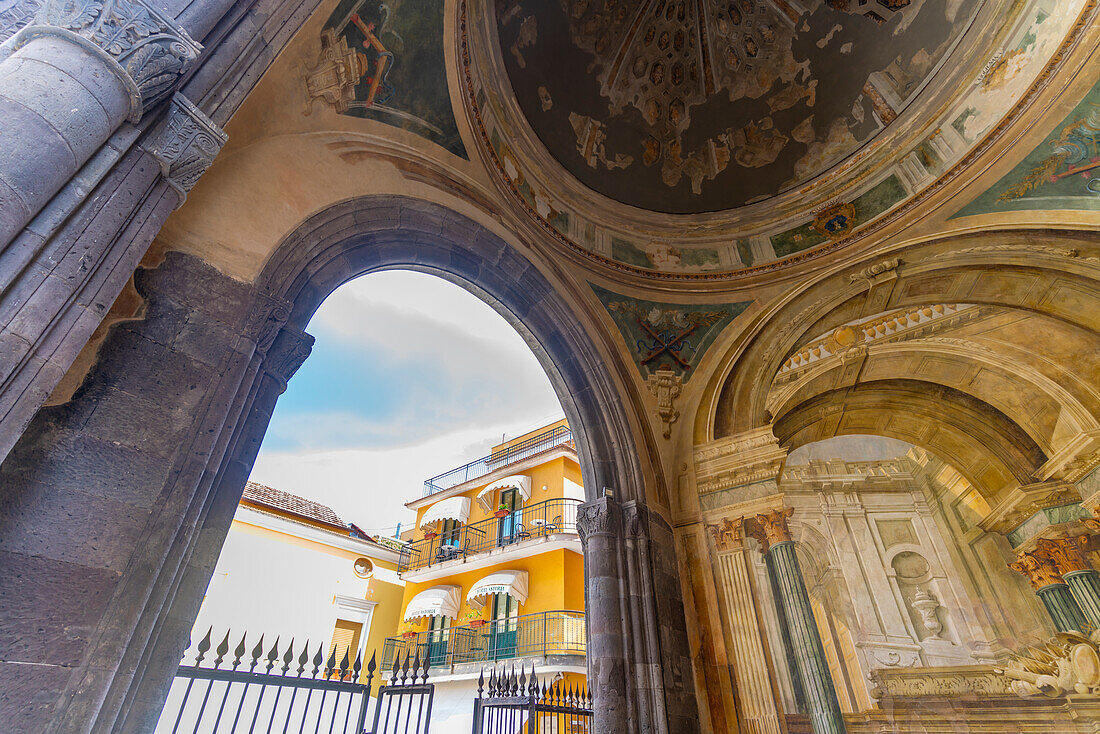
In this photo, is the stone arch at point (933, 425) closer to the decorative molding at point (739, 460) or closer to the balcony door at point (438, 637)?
the decorative molding at point (739, 460)

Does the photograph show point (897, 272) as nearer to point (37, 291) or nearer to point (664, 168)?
point (664, 168)

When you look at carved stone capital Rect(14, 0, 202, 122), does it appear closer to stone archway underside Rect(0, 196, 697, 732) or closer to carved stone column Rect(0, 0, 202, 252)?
carved stone column Rect(0, 0, 202, 252)

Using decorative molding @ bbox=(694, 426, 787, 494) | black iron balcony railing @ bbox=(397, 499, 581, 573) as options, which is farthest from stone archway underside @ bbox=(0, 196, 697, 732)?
black iron balcony railing @ bbox=(397, 499, 581, 573)

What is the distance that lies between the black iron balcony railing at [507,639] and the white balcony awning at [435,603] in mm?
437

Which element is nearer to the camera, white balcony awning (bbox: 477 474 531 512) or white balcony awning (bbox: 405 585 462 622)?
white balcony awning (bbox: 405 585 462 622)

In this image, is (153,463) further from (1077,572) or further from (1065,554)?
(1065,554)

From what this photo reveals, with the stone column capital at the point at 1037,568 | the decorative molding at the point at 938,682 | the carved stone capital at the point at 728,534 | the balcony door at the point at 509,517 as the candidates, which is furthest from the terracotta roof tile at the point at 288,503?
the stone column capital at the point at 1037,568

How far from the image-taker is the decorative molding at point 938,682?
7443 mm

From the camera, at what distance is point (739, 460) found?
617 cm

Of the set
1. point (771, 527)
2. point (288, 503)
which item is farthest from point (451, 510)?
point (771, 527)

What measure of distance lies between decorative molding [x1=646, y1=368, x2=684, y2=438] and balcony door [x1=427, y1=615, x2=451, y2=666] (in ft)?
28.3

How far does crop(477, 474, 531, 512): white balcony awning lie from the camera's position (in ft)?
43.4

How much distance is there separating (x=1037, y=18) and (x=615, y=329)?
5527mm

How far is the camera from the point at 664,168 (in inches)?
306
